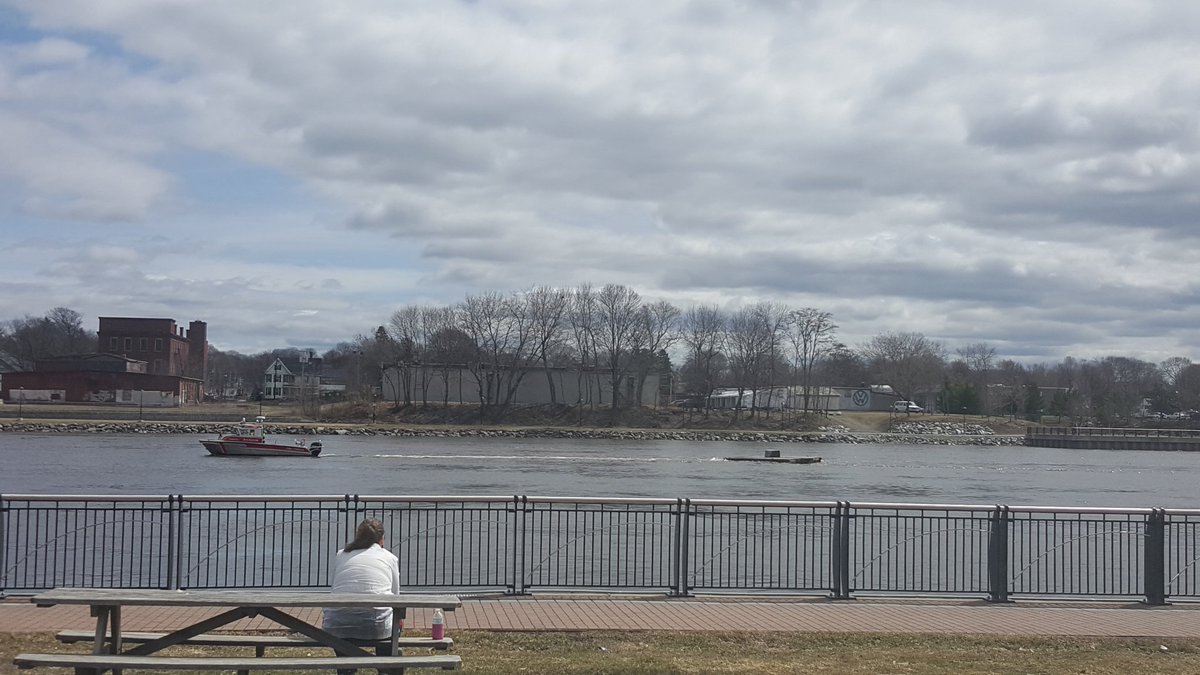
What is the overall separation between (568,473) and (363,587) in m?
56.6

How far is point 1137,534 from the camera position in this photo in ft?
57.0

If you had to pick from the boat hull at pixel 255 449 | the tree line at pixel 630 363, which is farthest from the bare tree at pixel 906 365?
the boat hull at pixel 255 449

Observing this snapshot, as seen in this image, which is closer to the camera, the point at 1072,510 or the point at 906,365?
the point at 1072,510

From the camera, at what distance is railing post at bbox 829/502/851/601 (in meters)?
15.6

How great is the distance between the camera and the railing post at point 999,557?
15.8 m

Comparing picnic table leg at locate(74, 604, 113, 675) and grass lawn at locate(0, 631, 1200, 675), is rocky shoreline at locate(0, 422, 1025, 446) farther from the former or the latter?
picnic table leg at locate(74, 604, 113, 675)

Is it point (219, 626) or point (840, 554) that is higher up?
point (219, 626)

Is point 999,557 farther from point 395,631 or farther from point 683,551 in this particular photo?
point 395,631

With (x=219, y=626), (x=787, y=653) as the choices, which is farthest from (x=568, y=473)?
(x=219, y=626)

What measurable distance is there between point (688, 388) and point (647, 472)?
93.9 m

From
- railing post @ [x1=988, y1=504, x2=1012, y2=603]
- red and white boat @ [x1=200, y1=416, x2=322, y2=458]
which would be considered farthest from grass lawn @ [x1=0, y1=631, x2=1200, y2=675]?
red and white boat @ [x1=200, y1=416, x2=322, y2=458]

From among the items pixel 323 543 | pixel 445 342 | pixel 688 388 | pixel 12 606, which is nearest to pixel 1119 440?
pixel 688 388

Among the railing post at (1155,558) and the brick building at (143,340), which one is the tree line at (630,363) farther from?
the railing post at (1155,558)

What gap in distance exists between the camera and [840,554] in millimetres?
15680
